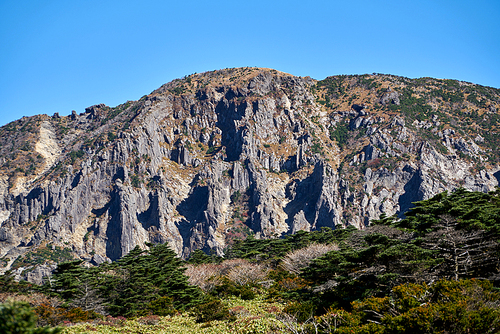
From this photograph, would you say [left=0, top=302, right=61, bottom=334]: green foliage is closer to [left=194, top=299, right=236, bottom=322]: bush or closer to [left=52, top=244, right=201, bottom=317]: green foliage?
[left=194, top=299, right=236, bottom=322]: bush

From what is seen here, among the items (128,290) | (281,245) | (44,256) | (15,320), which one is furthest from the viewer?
(44,256)

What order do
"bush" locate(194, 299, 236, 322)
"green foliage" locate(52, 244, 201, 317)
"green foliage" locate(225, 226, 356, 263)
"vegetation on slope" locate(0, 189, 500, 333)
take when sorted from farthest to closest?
1. "green foliage" locate(225, 226, 356, 263)
2. "green foliage" locate(52, 244, 201, 317)
3. "bush" locate(194, 299, 236, 322)
4. "vegetation on slope" locate(0, 189, 500, 333)

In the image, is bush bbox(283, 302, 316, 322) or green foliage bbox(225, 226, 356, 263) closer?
bush bbox(283, 302, 316, 322)

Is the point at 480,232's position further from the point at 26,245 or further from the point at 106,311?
the point at 26,245

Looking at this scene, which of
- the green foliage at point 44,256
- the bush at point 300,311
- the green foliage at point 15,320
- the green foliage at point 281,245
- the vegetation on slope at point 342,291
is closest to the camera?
the green foliage at point 15,320

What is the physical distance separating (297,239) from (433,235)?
4590 centimetres

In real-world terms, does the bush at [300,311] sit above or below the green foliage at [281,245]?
below

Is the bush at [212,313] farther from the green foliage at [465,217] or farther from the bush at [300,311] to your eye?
the green foliage at [465,217]

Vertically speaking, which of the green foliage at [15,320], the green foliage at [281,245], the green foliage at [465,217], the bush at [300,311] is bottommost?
the bush at [300,311]

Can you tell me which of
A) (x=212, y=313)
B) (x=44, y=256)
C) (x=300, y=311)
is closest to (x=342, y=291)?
(x=300, y=311)

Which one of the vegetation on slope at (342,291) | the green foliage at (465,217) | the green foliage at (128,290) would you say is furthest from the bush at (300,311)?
the green foliage at (128,290)

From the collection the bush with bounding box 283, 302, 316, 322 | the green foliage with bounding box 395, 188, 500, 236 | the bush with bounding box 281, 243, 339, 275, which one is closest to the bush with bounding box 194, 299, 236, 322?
the bush with bounding box 283, 302, 316, 322

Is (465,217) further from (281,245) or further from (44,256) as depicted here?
(44,256)

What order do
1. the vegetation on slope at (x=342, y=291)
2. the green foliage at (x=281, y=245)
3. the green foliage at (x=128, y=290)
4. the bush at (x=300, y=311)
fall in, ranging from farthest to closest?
the green foliage at (x=281, y=245) < the green foliage at (x=128, y=290) < the bush at (x=300, y=311) < the vegetation on slope at (x=342, y=291)
